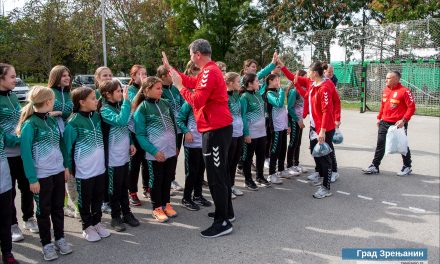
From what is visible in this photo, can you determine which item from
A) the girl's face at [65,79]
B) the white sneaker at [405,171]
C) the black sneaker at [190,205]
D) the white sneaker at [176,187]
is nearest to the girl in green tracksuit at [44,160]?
the girl's face at [65,79]

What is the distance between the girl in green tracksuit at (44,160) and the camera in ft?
11.7

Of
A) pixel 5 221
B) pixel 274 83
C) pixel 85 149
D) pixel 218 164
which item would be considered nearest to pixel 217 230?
pixel 218 164

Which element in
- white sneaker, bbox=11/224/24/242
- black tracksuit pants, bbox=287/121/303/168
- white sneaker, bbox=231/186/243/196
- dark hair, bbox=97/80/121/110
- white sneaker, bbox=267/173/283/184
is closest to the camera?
white sneaker, bbox=11/224/24/242

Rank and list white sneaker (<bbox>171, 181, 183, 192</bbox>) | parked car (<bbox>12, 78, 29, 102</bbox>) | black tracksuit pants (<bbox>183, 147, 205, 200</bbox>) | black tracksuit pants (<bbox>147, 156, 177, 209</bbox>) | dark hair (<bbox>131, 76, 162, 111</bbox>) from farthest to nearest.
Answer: parked car (<bbox>12, 78, 29, 102</bbox>) < white sneaker (<bbox>171, 181, 183, 192</bbox>) < black tracksuit pants (<bbox>183, 147, 205, 200</bbox>) < black tracksuit pants (<bbox>147, 156, 177, 209</bbox>) < dark hair (<bbox>131, 76, 162, 111</bbox>)

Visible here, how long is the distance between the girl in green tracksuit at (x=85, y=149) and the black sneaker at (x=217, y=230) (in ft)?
3.83

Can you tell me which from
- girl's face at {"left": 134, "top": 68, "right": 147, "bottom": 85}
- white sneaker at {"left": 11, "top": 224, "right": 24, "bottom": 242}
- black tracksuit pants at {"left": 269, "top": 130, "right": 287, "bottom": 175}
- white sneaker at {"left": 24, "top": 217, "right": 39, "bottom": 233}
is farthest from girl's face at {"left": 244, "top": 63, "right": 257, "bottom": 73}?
white sneaker at {"left": 11, "top": 224, "right": 24, "bottom": 242}

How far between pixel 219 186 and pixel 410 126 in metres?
9.44

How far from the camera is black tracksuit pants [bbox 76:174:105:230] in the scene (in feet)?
13.1

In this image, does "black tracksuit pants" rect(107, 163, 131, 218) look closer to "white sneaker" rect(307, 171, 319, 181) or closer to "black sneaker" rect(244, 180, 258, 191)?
"black sneaker" rect(244, 180, 258, 191)

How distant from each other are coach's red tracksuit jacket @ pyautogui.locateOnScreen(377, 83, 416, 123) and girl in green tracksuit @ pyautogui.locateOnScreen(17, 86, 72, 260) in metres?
5.24

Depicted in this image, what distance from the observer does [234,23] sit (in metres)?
30.9

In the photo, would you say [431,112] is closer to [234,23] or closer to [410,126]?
[410,126]

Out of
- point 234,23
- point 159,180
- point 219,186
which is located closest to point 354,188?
point 219,186

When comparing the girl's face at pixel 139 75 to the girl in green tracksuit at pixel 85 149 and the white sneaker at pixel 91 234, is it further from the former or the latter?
the white sneaker at pixel 91 234
